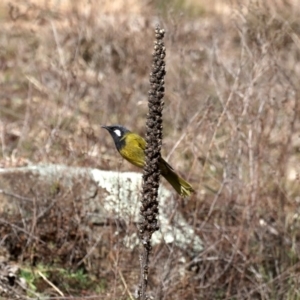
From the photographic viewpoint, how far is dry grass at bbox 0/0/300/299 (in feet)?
21.1

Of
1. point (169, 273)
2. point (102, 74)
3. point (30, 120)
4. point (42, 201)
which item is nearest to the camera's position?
point (169, 273)

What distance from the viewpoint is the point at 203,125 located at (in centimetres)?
710

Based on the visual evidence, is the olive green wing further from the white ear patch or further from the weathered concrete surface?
the weathered concrete surface

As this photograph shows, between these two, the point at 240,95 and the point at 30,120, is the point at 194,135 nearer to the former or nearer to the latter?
the point at 240,95

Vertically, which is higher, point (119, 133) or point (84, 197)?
point (119, 133)

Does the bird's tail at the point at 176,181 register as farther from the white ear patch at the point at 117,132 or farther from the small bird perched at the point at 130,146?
the white ear patch at the point at 117,132

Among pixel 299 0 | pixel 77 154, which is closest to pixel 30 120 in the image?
pixel 77 154

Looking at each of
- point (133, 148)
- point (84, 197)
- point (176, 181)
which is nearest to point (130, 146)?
point (133, 148)

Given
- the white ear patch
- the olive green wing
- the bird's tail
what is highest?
the white ear patch

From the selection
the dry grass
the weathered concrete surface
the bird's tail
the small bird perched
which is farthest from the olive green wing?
the weathered concrete surface

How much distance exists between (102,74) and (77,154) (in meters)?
3.23

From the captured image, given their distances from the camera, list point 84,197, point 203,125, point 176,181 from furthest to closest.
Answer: point 203,125 → point 84,197 → point 176,181

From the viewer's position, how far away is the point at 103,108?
30.7ft

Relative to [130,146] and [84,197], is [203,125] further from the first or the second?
[130,146]
